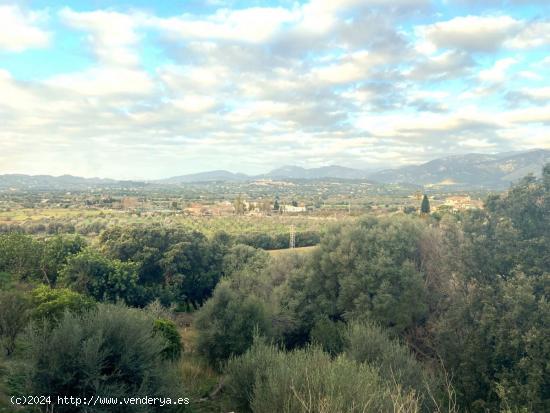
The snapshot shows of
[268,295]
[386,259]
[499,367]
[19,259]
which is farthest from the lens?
[19,259]

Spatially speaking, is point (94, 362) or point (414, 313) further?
point (414, 313)

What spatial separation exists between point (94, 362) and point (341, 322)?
1260 centimetres

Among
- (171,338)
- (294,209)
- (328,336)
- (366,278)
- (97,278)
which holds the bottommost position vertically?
(294,209)

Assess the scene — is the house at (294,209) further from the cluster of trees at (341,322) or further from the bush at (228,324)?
the bush at (228,324)

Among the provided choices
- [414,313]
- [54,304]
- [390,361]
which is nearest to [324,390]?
[390,361]

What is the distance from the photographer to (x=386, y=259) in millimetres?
18391

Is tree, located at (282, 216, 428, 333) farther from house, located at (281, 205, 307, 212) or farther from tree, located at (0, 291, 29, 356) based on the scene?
house, located at (281, 205, 307, 212)

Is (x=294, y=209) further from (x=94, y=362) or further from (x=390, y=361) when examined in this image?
(x=94, y=362)

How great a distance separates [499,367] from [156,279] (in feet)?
75.7

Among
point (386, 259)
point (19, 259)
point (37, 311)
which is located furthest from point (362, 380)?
point (19, 259)

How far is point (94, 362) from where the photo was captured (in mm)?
7441

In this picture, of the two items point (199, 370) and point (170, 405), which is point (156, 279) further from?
point (170, 405)

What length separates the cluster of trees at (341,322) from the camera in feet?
24.6

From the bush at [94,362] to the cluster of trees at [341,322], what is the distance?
28 mm
